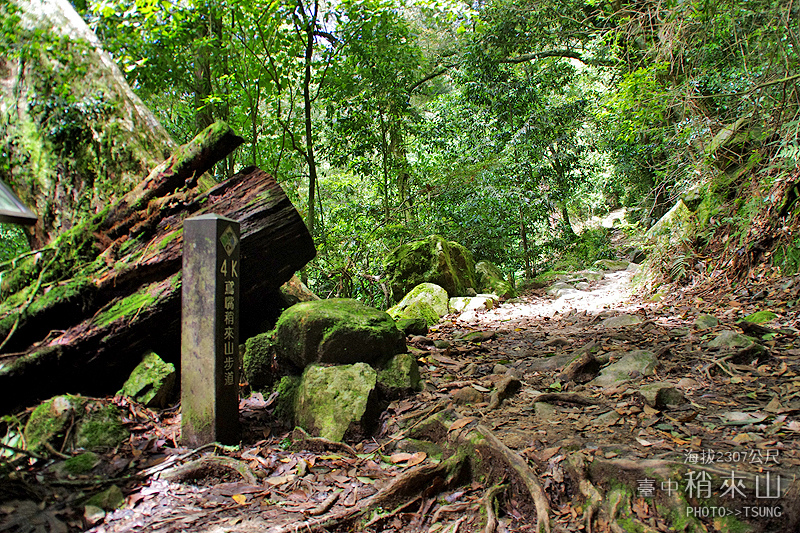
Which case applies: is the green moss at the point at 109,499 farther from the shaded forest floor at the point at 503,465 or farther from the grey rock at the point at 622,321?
the grey rock at the point at 622,321

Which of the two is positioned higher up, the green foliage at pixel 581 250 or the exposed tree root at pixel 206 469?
the green foliage at pixel 581 250

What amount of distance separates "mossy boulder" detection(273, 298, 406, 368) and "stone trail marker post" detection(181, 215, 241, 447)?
0.74m

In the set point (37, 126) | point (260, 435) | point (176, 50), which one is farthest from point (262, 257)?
point (176, 50)

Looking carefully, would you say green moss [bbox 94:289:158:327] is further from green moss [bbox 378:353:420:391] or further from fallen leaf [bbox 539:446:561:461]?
fallen leaf [bbox 539:446:561:461]

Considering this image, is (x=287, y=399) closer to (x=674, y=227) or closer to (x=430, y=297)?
(x=430, y=297)

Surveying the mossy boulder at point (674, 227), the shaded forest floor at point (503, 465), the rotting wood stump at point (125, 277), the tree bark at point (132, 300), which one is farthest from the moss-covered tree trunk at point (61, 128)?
the mossy boulder at point (674, 227)

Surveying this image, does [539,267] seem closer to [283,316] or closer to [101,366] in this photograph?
[283,316]

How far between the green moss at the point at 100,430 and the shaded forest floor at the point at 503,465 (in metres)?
0.11

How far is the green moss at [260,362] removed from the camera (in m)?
3.98

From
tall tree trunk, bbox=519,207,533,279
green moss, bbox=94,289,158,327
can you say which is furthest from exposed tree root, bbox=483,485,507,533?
tall tree trunk, bbox=519,207,533,279

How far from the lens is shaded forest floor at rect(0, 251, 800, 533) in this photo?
6.71 ft

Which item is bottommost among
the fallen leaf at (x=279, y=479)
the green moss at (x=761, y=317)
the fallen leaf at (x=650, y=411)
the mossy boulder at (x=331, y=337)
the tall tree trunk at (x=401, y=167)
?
the fallen leaf at (x=279, y=479)

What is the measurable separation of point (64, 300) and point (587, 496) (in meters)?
3.97

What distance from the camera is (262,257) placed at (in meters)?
4.03
